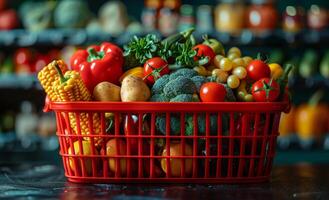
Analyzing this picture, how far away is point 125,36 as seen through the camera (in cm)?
407

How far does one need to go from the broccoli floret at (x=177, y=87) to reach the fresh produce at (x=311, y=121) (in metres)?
2.81

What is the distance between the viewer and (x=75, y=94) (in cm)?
139

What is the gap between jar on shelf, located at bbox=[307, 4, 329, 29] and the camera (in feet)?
13.4

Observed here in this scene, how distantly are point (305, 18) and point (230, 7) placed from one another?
1.56 feet

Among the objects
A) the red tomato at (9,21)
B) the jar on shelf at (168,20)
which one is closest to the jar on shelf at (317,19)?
the jar on shelf at (168,20)

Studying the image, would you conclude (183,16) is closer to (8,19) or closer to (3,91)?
(8,19)

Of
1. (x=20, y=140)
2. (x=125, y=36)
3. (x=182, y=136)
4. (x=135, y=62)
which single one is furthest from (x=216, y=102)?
(x=20, y=140)

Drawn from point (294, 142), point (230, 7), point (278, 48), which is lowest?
point (294, 142)

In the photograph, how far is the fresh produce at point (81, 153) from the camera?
141 cm

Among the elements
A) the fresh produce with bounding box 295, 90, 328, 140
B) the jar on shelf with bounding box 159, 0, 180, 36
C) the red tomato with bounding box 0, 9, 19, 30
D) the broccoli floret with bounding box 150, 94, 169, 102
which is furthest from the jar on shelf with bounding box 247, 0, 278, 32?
the broccoli floret with bounding box 150, 94, 169, 102

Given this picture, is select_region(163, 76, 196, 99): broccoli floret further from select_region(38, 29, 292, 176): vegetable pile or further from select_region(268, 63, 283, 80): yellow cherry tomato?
select_region(268, 63, 283, 80): yellow cherry tomato

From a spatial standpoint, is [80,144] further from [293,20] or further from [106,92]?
[293,20]

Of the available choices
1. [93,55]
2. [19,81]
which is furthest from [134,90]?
[19,81]

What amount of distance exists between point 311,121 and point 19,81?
187 cm
